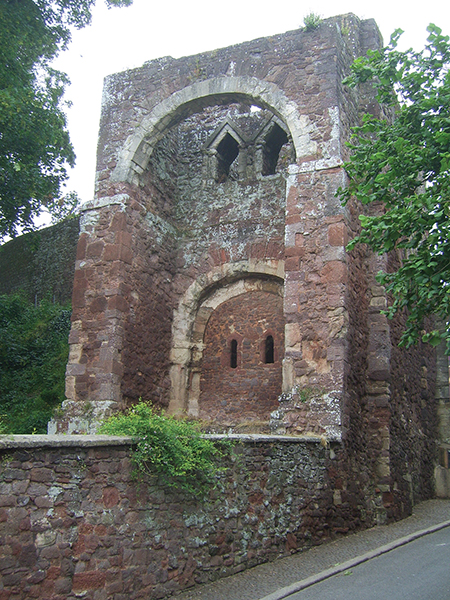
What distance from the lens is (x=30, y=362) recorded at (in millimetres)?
15031

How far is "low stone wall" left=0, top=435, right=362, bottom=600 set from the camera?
5.01 meters

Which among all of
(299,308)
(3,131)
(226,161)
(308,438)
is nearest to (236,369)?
(299,308)

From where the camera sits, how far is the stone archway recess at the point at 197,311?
Result: 465 inches

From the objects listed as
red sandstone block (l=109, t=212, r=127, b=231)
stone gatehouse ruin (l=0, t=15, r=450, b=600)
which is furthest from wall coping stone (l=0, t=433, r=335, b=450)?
red sandstone block (l=109, t=212, r=127, b=231)

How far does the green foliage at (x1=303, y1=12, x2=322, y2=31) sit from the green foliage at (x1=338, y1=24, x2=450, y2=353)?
12.8ft

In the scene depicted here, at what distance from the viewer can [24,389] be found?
45.7 feet

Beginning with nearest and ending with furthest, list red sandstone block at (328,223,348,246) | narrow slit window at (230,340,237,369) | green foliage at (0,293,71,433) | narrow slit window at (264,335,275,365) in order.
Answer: red sandstone block at (328,223,348,246), narrow slit window at (264,335,275,365), narrow slit window at (230,340,237,369), green foliage at (0,293,71,433)

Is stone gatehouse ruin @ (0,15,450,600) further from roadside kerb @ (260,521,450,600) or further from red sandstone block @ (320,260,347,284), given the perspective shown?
roadside kerb @ (260,521,450,600)

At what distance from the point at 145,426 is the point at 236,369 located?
5826mm

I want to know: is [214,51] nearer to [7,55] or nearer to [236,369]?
[7,55]

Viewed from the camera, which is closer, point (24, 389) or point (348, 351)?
point (348, 351)

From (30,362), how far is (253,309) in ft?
20.2

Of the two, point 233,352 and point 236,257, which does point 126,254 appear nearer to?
point 236,257

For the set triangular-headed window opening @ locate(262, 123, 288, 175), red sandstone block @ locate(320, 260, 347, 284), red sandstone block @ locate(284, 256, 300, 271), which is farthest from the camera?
triangular-headed window opening @ locate(262, 123, 288, 175)
